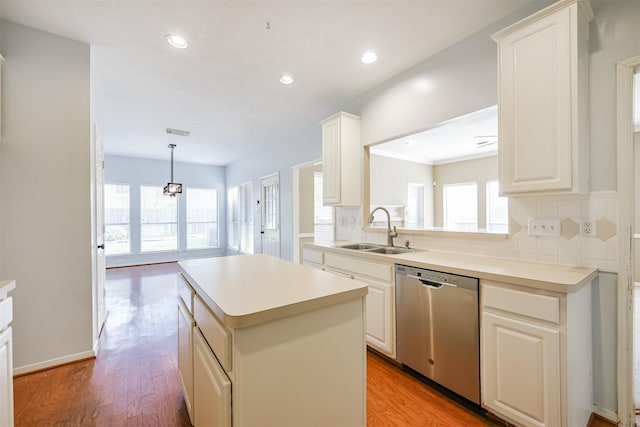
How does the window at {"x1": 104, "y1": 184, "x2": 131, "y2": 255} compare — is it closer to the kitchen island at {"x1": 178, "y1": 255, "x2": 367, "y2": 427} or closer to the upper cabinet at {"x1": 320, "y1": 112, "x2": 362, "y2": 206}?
the upper cabinet at {"x1": 320, "y1": 112, "x2": 362, "y2": 206}

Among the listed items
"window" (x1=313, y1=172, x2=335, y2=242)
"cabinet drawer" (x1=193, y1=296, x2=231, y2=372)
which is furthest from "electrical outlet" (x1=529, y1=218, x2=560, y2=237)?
"window" (x1=313, y1=172, x2=335, y2=242)

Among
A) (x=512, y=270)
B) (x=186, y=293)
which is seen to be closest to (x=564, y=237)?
(x=512, y=270)

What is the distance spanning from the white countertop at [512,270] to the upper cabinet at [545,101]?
472 mm

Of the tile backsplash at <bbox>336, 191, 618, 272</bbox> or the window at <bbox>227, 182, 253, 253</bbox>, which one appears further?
the window at <bbox>227, 182, 253, 253</bbox>

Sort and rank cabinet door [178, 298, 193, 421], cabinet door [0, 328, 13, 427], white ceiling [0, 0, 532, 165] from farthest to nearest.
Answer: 1. white ceiling [0, 0, 532, 165]
2. cabinet door [178, 298, 193, 421]
3. cabinet door [0, 328, 13, 427]

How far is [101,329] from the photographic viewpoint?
3027 millimetres

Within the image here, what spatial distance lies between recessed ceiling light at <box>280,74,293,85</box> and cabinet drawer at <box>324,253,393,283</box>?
193cm

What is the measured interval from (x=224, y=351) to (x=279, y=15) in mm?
2193

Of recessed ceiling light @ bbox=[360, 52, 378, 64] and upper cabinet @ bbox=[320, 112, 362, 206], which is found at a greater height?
recessed ceiling light @ bbox=[360, 52, 378, 64]

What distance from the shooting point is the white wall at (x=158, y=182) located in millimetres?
6617

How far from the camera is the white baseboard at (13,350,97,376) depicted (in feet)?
7.03

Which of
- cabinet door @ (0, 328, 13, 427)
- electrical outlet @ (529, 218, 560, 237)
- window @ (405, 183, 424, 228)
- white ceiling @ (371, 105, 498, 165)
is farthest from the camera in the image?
window @ (405, 183, 424, 228)

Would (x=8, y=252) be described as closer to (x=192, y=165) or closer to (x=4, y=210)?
(x=4, y=210)

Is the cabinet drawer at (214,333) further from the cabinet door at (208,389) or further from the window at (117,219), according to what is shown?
the window at (117,219)
